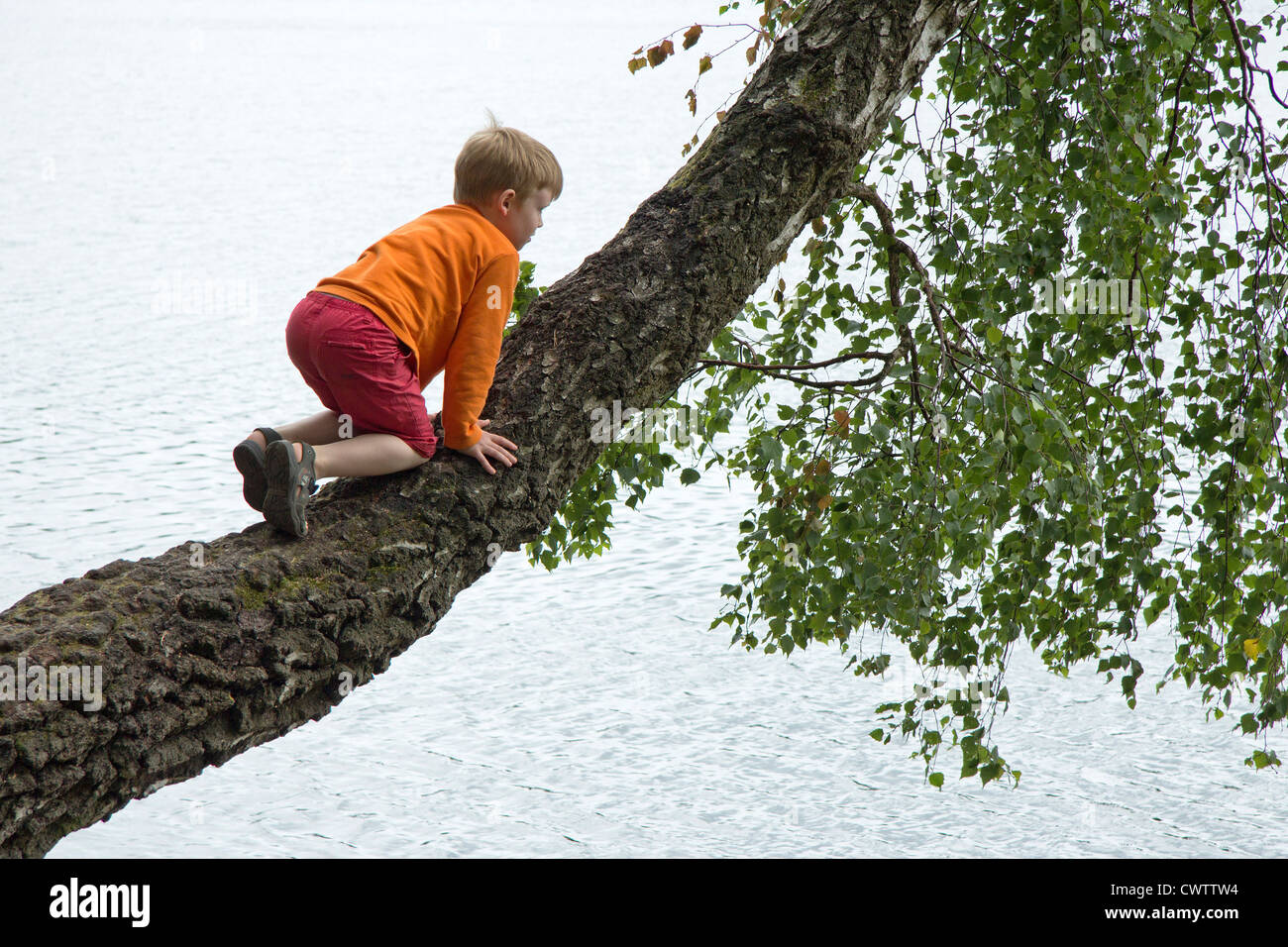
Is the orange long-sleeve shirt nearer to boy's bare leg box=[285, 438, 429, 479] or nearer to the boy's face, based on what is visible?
the boy's face

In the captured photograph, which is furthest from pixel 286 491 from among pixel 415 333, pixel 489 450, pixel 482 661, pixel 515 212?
pixel 482 661

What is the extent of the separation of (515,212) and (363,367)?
1.65ft

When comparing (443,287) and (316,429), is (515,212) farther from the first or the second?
(316,429)

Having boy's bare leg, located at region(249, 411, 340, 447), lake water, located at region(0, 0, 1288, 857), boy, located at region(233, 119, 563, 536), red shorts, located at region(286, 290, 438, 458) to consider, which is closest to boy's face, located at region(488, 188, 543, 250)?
boy, located at region(233, 119, 563, 536)

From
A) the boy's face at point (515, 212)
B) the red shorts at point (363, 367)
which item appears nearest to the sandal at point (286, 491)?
the red shorts at point (363, 367)

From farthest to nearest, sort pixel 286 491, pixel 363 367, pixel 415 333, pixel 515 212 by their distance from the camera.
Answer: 1. pixel 515 212
2. pixel 415 333
3. pixel 363 367
4. pixel 286 491

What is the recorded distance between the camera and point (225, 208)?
48.0 ft

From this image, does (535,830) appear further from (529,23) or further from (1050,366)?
(529,23)

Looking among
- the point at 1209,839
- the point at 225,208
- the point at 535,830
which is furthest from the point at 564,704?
the point at 225,208

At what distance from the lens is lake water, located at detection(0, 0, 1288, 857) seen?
5.70 meters

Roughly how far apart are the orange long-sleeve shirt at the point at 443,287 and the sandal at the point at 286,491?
0.35 meters

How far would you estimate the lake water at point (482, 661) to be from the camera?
5.70 metres

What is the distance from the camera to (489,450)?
2148 millimetres

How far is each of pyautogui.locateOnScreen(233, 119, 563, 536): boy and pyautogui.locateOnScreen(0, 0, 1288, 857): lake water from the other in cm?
374
